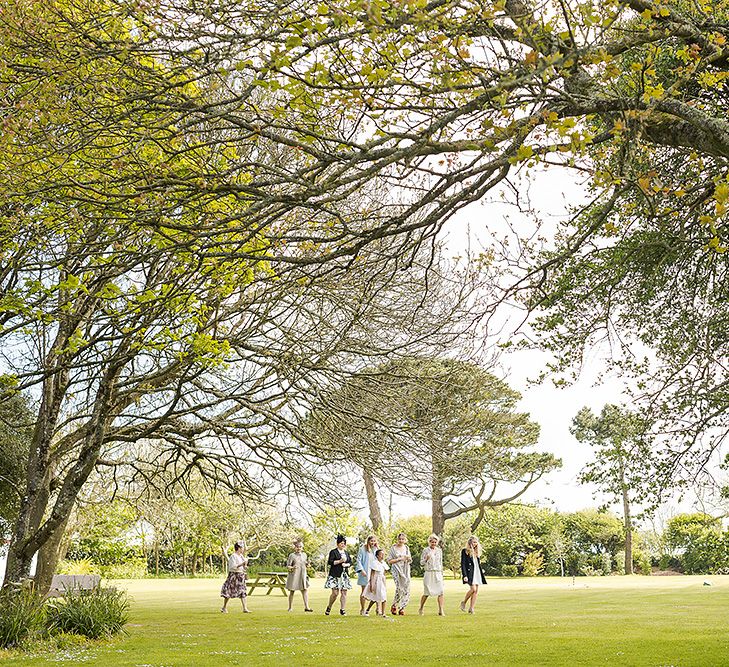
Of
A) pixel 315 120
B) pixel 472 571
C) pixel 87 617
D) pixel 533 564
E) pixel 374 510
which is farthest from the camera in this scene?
pixel 533 564

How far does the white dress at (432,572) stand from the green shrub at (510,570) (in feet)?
87.5

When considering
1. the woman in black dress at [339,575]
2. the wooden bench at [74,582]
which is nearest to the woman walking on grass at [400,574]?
the woman in black dress at [339,575]

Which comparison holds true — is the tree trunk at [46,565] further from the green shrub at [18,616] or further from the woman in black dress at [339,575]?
the woman in black dress at [339,575]

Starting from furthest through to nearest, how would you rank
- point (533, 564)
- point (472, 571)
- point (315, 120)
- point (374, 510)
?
1. point (533, 564)
2. point (374, 510)
3. point (472, 571)
4. point (315, 120)

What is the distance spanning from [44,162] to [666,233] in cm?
822

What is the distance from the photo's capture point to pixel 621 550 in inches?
1823

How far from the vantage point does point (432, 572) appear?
19109 millimetres

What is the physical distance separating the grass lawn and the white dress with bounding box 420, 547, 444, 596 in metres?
0.58

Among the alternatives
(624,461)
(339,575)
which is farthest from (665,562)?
(624,461)

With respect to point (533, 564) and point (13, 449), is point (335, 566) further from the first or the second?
point (533, 564)

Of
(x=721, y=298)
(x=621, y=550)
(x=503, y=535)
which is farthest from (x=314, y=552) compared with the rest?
(x=721, y=298)

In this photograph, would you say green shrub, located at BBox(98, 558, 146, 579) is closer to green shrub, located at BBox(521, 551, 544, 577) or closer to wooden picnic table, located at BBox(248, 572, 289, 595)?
wooden picnic table, located at BBox(248, 572, 289, 595)

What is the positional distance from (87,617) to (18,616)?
1.52m

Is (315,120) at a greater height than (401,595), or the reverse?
(315,120)
